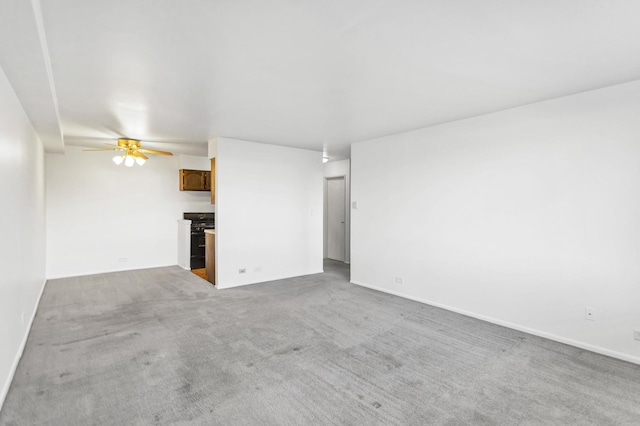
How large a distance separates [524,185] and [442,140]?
1197mm

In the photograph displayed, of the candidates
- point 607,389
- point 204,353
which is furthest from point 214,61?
point 607,389

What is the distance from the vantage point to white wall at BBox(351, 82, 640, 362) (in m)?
2.87

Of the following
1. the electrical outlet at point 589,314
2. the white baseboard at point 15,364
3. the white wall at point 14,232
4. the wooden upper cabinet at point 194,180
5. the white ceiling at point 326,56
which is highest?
the white ceiling at point 326,56

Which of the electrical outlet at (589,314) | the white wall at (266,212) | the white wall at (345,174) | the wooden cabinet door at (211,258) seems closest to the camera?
the electrical outlet at (589,314)

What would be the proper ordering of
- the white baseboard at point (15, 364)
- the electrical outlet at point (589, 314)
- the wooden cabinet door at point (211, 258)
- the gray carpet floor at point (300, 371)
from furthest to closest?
the wooden cabinet door at point (211, 258), the electrical outlet at point (589, 314), the white baseboard at point (15, 364), the gray carpet floor at point (300, 371)

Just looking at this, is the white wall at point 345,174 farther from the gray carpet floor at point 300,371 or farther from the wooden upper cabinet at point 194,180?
the gray carpet floor at point 300,371

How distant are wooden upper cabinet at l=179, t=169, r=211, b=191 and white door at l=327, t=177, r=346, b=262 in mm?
3050

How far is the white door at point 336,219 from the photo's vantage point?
7.81m

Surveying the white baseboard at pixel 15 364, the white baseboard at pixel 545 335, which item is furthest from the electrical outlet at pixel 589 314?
the white baseboard at pixel 15 364

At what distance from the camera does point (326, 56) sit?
2.37 metres

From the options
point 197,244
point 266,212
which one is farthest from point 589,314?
point 197,244

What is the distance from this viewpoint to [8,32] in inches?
70.5

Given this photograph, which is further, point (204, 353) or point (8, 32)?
point (204, 353)

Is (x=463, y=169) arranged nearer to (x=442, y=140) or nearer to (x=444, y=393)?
(x=442, y=140)
